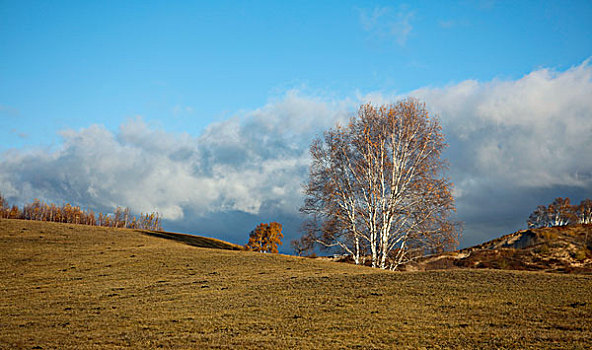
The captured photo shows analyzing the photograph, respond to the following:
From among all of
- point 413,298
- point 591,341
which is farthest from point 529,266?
point 591,341

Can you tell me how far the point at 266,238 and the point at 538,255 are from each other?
31775 mm

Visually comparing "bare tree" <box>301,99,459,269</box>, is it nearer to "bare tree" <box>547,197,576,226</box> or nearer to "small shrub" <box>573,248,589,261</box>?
"small shrub" <box>573,248,589,261</box>

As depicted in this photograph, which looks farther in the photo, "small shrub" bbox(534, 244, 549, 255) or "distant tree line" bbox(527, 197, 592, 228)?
"distant tree line" bbox(527, 197, 592, 228)

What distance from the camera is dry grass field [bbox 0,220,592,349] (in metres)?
11.7

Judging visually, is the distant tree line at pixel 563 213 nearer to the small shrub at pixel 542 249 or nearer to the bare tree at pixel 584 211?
the bare tree at pixel 584 211

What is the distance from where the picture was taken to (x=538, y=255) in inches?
1714

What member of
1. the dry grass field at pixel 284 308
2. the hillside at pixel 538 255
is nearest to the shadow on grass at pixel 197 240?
the dry grass field at pixel 284 308

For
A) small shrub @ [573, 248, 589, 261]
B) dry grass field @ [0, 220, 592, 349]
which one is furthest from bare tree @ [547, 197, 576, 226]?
dry grass field @ [0, 220, 592, 349]

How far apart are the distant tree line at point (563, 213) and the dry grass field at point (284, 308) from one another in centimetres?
8397

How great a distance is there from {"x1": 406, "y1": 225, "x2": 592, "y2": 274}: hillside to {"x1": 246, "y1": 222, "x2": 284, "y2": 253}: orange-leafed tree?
1942 cm

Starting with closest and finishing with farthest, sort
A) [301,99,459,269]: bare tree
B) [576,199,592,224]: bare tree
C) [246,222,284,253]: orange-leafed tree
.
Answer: [301,99,459,269]: bare tree < [246,222,284,253]: orange-leafed tree < [576,199,592,224]: bare tree

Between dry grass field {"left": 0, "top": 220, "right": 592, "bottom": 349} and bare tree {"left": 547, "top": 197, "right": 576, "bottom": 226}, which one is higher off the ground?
bare tree {"left": 547, "top": 197, "right": 576, "bottom": 226}

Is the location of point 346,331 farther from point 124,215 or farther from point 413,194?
point 124,215

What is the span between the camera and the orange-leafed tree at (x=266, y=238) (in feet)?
188
